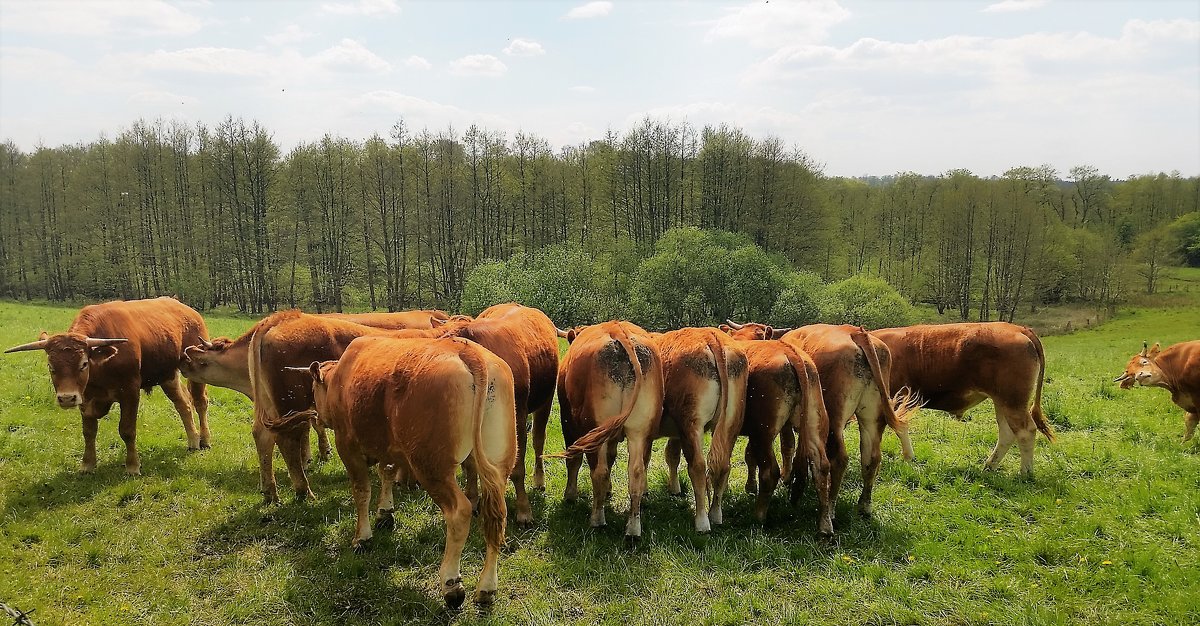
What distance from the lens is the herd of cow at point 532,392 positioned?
4816 mm

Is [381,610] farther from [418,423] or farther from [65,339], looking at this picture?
[65,339]

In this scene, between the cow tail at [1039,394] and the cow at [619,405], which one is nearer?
the cow at [619,405]

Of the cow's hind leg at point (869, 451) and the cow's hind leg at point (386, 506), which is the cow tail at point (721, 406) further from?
the cow's hind leg at point (386, 506)

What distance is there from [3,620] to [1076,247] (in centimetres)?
6063

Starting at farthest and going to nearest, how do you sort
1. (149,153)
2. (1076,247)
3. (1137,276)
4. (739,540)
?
(1137,276) → (1076,247) → (149,153) → (739,540)

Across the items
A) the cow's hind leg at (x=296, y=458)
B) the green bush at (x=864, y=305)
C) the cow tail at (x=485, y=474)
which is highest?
the cow tail at (x=485, y=474)

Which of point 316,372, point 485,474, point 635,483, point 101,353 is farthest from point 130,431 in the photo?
point 635,483

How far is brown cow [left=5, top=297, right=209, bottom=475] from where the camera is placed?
7133mm

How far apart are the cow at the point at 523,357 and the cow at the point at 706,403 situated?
1.68 meters

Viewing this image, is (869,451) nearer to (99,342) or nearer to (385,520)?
(385,520)

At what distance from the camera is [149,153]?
1646 inches

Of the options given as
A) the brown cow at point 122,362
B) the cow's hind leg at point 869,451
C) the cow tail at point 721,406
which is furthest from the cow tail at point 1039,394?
the brown cow at point 122,362

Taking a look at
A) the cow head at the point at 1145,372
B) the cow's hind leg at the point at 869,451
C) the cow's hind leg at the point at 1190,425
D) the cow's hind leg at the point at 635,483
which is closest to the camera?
the cow's hind leg at the point at 635,483

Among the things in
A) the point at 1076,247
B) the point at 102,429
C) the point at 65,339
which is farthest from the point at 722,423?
the point at 1076,247
